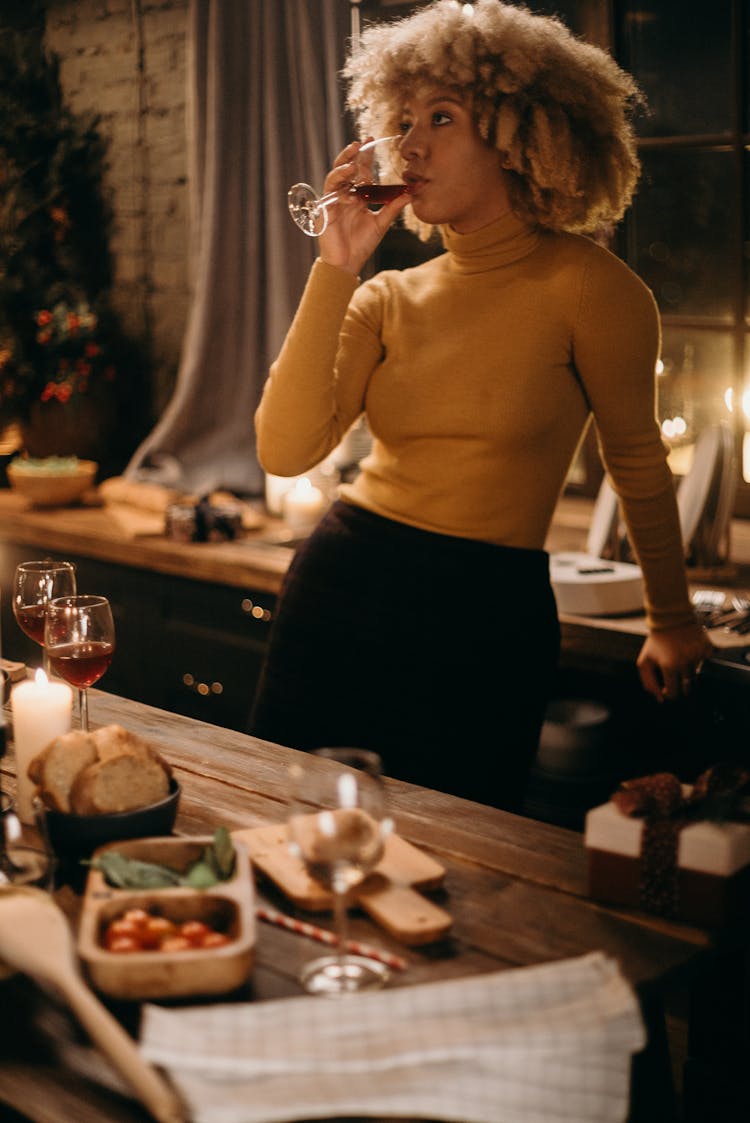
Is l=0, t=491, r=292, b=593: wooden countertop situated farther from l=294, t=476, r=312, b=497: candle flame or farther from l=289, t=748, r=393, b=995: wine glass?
l=289, t=748, r=393, b=995: wine glass

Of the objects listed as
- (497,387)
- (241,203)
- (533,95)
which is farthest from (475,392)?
(241,203)

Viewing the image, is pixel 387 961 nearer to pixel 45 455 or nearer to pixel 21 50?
pixel 45 455

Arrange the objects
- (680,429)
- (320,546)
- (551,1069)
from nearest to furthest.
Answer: (551,1069) → (320,546) → (680,429)

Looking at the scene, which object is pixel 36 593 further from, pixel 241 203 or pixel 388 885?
pixel 241 203

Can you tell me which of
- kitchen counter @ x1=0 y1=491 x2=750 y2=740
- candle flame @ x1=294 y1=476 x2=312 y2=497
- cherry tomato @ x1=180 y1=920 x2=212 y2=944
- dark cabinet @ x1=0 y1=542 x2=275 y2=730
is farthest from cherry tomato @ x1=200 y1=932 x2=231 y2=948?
candle flame @ x1=294 y1=476 x2=312 y2=497

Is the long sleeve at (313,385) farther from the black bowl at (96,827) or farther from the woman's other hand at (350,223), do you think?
the black bowl at (96,827)

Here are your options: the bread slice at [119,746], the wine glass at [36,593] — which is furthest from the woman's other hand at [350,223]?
the bread slice at [119,746]

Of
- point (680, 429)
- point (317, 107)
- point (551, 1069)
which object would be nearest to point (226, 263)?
point (317, 107)

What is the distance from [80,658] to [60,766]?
8.9 inches

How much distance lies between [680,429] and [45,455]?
1.90m

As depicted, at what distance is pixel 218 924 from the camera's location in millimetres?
1245

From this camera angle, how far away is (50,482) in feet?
12.7

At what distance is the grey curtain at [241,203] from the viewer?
11.9ft

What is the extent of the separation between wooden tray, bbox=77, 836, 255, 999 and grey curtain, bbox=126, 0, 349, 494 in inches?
106
